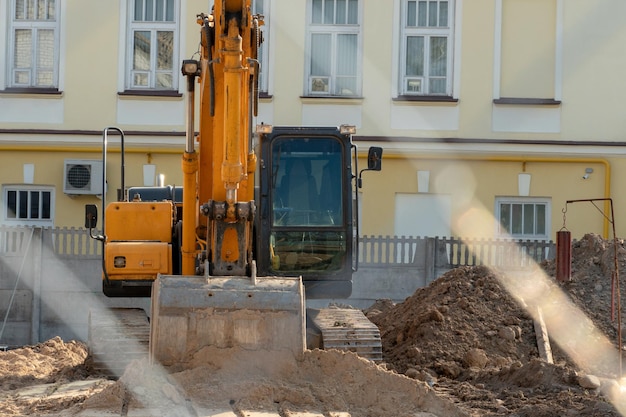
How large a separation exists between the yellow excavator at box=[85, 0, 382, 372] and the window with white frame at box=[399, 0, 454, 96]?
8361 mm

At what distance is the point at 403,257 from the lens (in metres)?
17.1

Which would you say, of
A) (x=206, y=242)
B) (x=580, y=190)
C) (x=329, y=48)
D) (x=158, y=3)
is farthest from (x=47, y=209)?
(x=206, y=242)

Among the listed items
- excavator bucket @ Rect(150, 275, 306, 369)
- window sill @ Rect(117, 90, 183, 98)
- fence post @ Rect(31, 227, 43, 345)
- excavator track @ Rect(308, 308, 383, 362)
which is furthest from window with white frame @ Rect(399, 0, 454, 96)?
excavator bucket @ Rect(150, 275, 306, 369)

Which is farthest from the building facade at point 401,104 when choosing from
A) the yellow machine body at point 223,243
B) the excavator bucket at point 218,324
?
the excavator bucket at point 218,324

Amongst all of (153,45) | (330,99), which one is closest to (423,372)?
(330,99)

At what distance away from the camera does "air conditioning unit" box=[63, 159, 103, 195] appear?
20.5m

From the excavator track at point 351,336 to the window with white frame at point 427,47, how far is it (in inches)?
388

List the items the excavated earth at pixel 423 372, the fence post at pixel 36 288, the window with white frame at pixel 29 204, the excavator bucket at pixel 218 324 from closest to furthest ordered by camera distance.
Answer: the excavated earth at pixel 423 372 < the excavator bucket at pixel 218 324 < the fence post at pixel 36 288 < the window with white frame at pixel 29 204

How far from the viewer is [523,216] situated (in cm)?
2098

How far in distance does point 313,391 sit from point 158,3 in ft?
45.4

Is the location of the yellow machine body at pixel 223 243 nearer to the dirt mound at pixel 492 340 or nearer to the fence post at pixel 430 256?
the dirt mound at pixel 492 340

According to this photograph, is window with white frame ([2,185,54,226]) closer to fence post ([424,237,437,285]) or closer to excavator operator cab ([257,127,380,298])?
fence post ([424,237,437,285])

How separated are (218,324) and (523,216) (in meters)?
13.0

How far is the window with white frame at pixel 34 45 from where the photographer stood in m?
21.0
